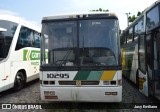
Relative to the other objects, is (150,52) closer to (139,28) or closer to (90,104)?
(139,28)

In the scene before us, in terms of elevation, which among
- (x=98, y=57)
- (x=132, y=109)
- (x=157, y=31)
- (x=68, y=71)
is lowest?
(x=132, y=109)

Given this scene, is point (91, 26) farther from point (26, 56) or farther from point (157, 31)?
point (26, 56)

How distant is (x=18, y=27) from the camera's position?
30.7 feet

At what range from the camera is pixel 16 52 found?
917cm

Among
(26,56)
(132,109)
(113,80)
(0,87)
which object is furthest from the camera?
(26,56)

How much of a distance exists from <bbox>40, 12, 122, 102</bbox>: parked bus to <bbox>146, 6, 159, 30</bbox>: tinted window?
1.25m

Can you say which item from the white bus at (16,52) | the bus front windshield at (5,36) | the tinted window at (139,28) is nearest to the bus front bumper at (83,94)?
the white bus at (16,52)

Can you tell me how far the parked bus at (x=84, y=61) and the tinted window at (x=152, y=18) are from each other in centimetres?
125

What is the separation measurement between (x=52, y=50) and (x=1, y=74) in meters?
2.41

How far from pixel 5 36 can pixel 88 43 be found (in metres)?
3.67

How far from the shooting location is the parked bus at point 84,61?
6336 millimetres

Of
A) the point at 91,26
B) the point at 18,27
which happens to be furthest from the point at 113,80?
the point at 18,27

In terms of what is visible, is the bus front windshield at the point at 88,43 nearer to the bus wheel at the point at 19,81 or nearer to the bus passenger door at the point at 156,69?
the bus passenger door at the point at 156,69

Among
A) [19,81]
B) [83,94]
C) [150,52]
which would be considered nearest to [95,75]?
[83,94]
